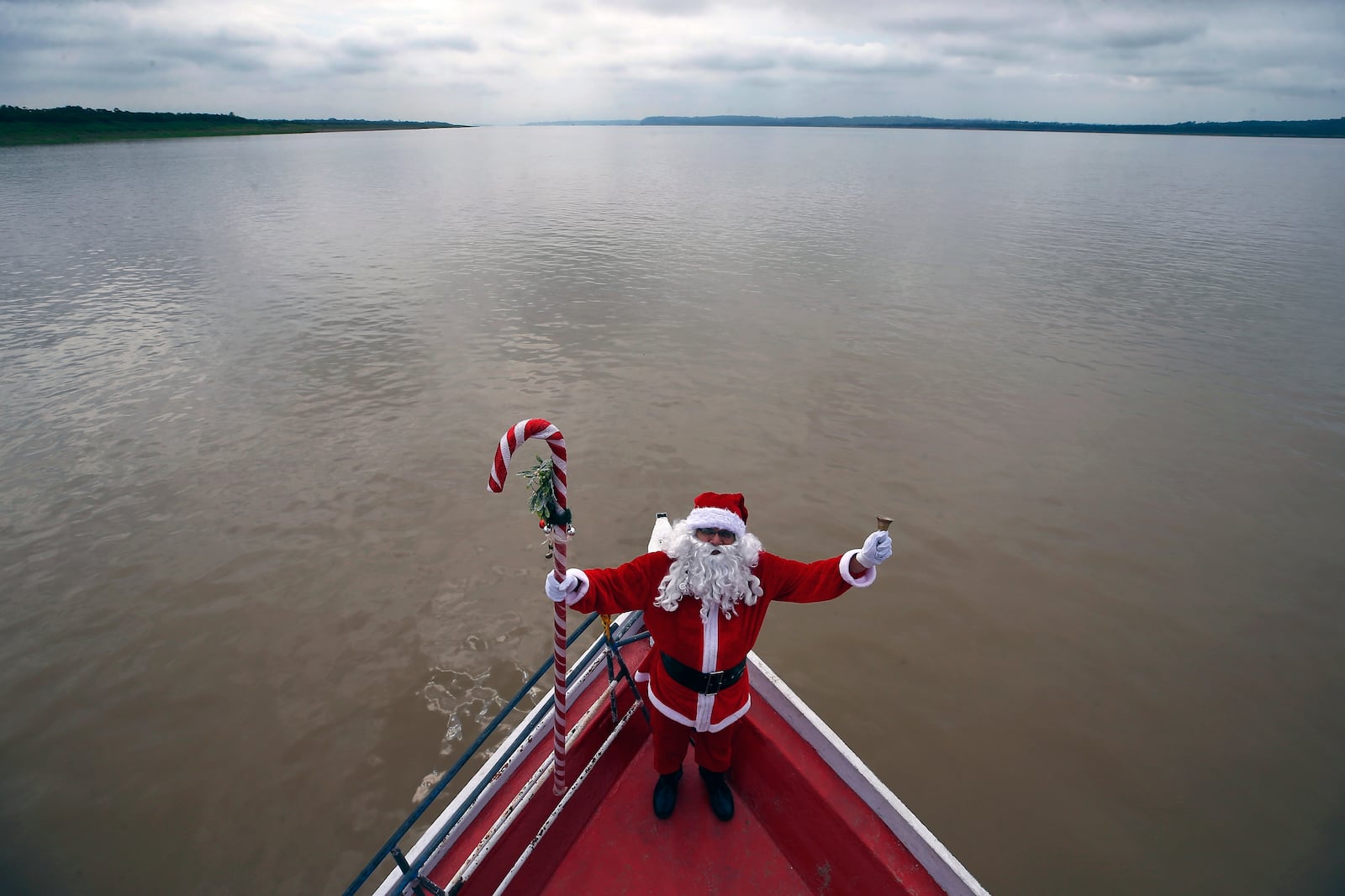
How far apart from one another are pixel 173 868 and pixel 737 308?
46.1ft

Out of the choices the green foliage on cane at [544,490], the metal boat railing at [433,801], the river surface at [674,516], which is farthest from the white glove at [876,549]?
the river surface at [674,516]

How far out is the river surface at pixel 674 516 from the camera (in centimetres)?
466

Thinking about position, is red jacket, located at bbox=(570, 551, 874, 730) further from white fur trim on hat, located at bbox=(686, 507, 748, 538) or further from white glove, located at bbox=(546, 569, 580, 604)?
white fur trim on hat, located at bbox=(686, 507, 748, 538)

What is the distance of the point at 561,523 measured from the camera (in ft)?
10.1

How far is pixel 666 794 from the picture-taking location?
3746 mm

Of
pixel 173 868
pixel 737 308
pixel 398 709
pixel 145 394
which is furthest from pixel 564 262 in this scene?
pixel 173 868

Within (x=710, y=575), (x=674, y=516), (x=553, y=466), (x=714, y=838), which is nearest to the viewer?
(x=553, y=466)

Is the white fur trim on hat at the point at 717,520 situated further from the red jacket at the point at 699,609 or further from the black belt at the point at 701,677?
the black belt at the point at 701,677

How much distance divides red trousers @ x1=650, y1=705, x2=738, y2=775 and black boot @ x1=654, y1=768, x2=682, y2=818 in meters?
0.08

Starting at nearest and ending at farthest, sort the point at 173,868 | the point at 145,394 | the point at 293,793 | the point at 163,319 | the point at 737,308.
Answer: the point at 173,868
the point at 293,793
the point at 145,394
the point at 163,319
the point at 737,308

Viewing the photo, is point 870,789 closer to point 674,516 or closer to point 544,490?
point 544,490

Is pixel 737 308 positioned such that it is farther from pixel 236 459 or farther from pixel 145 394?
pixel 145 394

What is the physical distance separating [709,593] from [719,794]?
5.08 feet

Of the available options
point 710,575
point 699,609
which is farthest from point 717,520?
point 699,609
